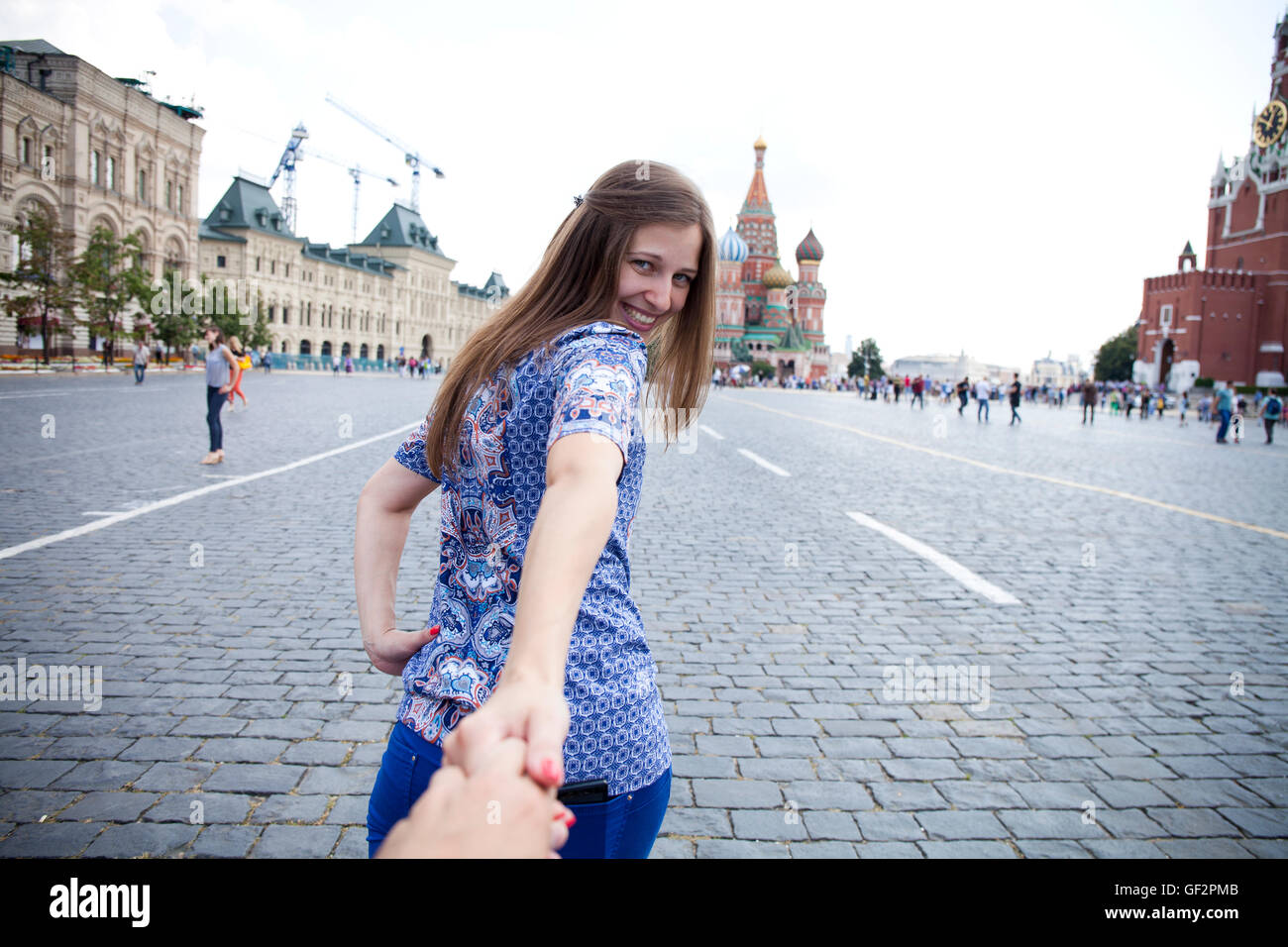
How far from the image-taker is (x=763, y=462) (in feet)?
50.1

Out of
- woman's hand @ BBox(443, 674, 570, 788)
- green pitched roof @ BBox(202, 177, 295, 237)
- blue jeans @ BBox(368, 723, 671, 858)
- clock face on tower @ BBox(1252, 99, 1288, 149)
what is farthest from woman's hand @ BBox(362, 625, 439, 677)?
clock face on tower @ BBox(1252, 99, 1288, 149)

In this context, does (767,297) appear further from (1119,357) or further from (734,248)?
(1119,357)

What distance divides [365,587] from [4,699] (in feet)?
10.8

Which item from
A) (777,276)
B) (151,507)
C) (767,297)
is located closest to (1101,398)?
(777,276)

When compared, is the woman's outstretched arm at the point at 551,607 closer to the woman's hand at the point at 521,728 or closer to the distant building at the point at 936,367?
the woman's hand at the point at 521,728

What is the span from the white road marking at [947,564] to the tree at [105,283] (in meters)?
39.0

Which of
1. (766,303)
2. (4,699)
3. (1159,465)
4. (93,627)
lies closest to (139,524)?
(93,627)

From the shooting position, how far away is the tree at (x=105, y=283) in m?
37.6

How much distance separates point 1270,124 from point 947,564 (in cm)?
8601

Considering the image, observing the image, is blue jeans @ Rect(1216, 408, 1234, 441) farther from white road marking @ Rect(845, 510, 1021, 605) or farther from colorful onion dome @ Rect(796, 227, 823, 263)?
colorful onion dome @ Rect(796, 227, 823, 263)

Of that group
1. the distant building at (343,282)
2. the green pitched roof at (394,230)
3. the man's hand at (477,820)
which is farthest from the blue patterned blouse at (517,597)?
the green pitched roof at (394,230)

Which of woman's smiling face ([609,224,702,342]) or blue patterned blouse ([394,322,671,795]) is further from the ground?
woman's smiling face ([609,224,702,342])

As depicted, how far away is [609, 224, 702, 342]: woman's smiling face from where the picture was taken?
1.34 m

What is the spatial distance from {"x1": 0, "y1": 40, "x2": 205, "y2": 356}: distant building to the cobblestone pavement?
25.3 m
